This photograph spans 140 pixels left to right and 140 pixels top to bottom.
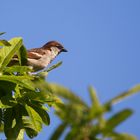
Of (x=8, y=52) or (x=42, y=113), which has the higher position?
(x=8, y=52)

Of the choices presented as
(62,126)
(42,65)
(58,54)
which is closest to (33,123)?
(62,126)

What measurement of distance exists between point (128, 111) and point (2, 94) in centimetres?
251

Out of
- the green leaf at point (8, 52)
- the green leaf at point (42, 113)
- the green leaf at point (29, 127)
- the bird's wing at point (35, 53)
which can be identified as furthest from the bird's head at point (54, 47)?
the green leaf at point (29, 127)

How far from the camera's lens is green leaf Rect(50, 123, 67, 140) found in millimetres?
1088

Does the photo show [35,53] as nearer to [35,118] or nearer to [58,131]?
[35,118]

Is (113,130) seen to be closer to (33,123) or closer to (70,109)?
(70,109)

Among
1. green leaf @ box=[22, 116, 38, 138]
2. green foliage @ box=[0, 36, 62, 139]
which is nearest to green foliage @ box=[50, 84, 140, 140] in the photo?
green foliage @ box=[0, 36, 62, 139]

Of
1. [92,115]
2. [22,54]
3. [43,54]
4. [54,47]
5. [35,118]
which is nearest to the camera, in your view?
[92,115]

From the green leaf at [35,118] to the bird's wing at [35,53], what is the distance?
359cm

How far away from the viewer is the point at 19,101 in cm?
346

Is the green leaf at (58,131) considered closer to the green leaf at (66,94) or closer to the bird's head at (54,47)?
the green leaf at (66,94)

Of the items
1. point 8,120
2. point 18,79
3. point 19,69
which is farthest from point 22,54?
point 8,120

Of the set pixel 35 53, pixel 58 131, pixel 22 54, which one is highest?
pixel 35 53

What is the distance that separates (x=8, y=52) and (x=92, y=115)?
2746 millimetres
